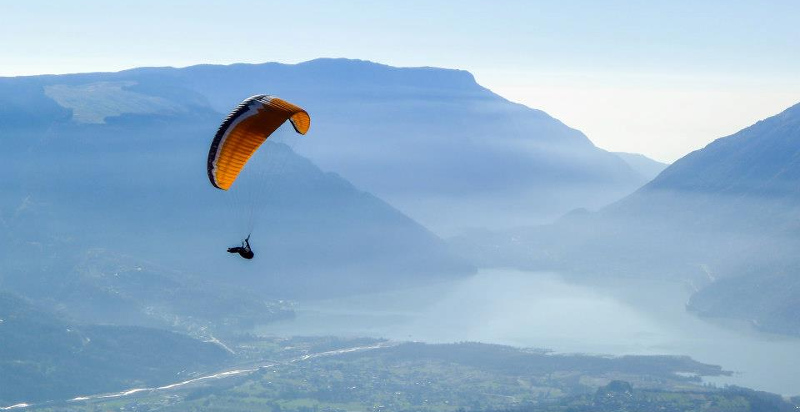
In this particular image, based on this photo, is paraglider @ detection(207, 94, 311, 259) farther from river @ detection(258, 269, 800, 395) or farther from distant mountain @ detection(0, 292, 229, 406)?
river @ detection(258, 269, 800, 395)

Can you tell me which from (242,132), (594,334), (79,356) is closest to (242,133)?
(242,132)

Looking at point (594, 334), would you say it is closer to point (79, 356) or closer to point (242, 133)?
point (79, 356)

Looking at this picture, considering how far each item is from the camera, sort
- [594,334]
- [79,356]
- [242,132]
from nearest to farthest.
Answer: [242,132] → [79,356] → [594,334]

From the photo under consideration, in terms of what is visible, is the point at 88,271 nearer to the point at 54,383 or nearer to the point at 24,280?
the point at 24,280

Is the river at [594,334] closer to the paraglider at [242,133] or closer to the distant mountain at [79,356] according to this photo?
the distant mountain at [79,356]

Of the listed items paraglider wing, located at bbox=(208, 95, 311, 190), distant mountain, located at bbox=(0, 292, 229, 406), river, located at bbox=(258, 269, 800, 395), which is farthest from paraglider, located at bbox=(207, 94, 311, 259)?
river, located at bbox=(258, 269, 800, 395)

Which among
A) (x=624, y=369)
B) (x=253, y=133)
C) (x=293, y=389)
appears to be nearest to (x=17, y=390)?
(x=293, y=389)

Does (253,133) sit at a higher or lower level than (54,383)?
higher
